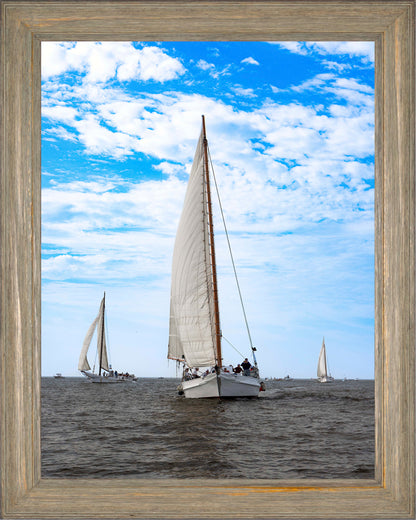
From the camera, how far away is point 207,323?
2006 centimetres

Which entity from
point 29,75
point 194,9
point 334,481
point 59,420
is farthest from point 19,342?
point 59,420

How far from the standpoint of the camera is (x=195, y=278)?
67.2ft

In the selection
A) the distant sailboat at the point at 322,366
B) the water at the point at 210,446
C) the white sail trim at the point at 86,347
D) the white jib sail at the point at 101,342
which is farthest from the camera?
the distant sailboat at the point at 322,366

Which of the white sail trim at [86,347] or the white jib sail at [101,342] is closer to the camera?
the white jib sail at [101,342]

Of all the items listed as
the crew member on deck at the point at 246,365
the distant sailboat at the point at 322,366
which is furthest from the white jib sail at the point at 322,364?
the crew member on deck at the point at 246,365

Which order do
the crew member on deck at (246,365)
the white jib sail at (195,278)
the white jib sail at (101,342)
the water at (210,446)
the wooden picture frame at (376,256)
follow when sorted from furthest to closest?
the white jib sail at (101,342), the crew member on deck at (246,365), the white jib sail at (195,278), the water at (210,446), the wooden picture frame at (376,256)

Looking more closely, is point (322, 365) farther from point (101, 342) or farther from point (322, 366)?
point (101, 342)

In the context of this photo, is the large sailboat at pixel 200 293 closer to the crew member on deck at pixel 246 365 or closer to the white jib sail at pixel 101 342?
the crew member on deck at pixel 246 365

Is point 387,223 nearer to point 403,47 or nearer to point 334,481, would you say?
point 403,47

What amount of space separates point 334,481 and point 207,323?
57.4 feet

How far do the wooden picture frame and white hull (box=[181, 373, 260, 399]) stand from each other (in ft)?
59.8

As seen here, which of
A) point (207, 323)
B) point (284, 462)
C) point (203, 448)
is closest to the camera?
point (284, 462)

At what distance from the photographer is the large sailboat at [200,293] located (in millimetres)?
20203

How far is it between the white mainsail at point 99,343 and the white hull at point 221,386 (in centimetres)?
2381
